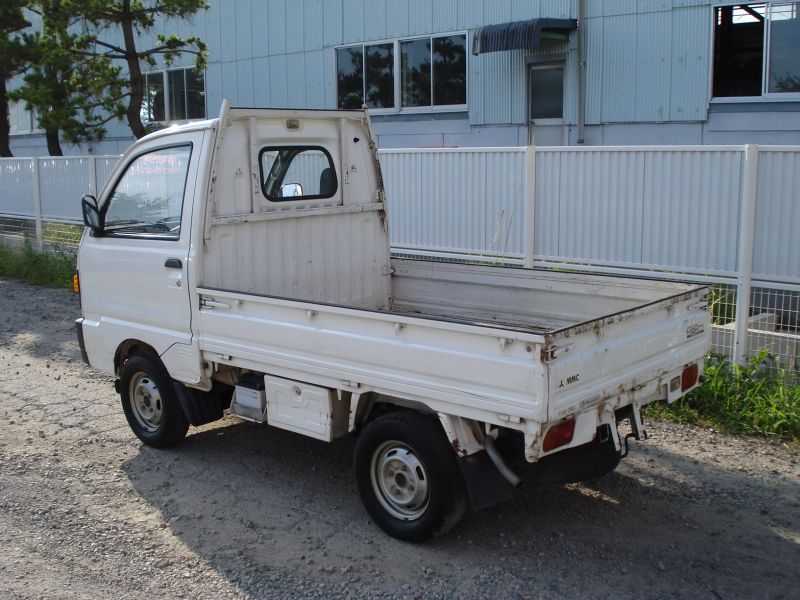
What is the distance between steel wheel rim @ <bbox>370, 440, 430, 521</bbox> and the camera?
15.7ft

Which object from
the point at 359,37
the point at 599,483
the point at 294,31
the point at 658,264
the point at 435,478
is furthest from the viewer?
the point at 294,31

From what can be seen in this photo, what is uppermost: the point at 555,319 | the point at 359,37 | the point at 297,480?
the point at 359,37

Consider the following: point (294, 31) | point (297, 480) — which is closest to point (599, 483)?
point (297, 480)

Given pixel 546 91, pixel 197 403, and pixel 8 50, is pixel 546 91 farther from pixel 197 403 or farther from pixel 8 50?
pixel 8 50

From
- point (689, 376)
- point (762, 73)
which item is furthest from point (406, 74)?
point (689, 376)

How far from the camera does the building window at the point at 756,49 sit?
39.7ft

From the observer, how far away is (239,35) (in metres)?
19.8

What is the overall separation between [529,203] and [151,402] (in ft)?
13.4

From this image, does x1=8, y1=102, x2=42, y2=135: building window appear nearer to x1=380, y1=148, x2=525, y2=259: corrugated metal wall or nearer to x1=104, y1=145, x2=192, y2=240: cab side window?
x1=380, y1=148, x2=525, y2=259: corrugated metal wall

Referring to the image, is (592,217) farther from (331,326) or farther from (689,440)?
(331,326)

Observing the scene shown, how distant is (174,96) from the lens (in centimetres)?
2241

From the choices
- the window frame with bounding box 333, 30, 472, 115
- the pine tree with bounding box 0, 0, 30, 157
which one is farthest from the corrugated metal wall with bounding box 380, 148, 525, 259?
the pine tree with bounding box 0, 0, 30, 157

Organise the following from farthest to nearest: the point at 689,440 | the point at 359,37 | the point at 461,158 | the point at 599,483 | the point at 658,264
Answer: the point at 359,37 → the point at 461,158 → the point at 658,264 → the point at 689,440 → the point at 599,483

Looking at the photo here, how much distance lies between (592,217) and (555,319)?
244 cm
